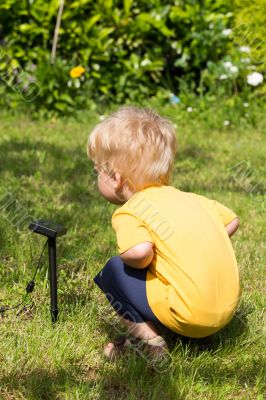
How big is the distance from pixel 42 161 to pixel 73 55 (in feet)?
7.42

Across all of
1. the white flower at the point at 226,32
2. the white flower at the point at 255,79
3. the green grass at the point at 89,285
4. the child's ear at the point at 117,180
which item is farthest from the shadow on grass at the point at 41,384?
the white flower at the point at 226,32

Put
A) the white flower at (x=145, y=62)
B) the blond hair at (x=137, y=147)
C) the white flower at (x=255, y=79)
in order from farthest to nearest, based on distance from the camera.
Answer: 1. the white flower at (x=145, y=62)
2. the white flower at (x=255, y=79)
3. the blond hair at (x=137, y=147)

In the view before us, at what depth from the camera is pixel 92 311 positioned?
293 centimetres

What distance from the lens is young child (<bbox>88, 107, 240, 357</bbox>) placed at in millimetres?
2418

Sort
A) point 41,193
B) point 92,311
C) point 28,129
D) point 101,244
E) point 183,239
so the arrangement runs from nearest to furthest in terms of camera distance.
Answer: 1. point 183,239
2. point 92,311
3. point 101,244
4. point 41,193
5. point 28,129

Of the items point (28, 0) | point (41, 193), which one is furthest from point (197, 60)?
point (41, 193)

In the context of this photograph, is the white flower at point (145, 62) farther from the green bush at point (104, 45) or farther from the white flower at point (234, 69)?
the white flower at point (234, 69)

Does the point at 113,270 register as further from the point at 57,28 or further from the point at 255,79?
the point at 57,28

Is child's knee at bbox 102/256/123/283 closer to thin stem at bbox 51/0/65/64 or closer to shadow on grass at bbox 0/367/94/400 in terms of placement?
shadow on grass at bbox 0/367/94/400

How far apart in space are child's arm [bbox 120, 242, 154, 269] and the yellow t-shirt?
Answer: 19mm

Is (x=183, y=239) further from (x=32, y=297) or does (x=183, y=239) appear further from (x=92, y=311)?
(x=32, y=297)

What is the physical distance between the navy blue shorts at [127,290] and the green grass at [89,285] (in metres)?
0.17

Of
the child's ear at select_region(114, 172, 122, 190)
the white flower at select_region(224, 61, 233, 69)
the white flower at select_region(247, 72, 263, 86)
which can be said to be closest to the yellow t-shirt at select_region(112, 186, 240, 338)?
the child's ear at select_region(114, 172, 122, 190)

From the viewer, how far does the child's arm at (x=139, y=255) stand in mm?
2402
